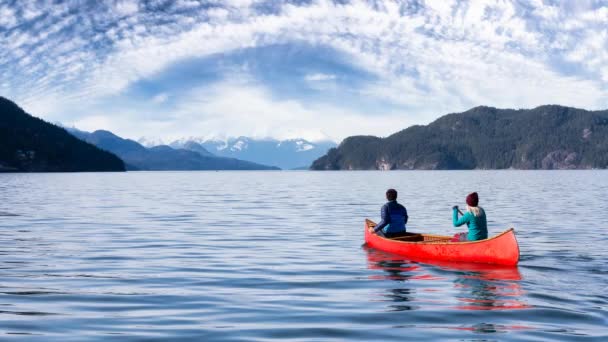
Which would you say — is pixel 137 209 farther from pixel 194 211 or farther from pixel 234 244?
pixel 234 244

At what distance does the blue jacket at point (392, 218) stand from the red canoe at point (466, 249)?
835 millimetres

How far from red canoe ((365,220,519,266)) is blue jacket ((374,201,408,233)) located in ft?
2.74


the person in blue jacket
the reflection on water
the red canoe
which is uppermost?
the person in blue jacket

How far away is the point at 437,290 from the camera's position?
1756 centimetres

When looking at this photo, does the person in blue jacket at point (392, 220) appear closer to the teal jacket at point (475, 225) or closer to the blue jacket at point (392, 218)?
the blue jacket at point (392, 218)

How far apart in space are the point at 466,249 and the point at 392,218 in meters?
5.17

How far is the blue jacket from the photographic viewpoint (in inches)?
1030

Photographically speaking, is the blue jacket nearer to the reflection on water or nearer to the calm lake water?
the calm lake water

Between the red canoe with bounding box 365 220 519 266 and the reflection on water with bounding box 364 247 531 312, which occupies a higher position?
the red canoe with bounding box 365 220 519 266

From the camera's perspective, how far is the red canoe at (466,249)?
20.6m

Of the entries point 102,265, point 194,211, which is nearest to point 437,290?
point 102,265

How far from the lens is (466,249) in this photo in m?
21.7

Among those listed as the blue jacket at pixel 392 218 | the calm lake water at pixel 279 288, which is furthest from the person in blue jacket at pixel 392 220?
the calm lake water at pixel 279 288

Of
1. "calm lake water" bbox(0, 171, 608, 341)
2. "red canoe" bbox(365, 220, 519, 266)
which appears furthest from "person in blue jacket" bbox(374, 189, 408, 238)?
"calm lake water" bbox(0, 171, 608, 341)
